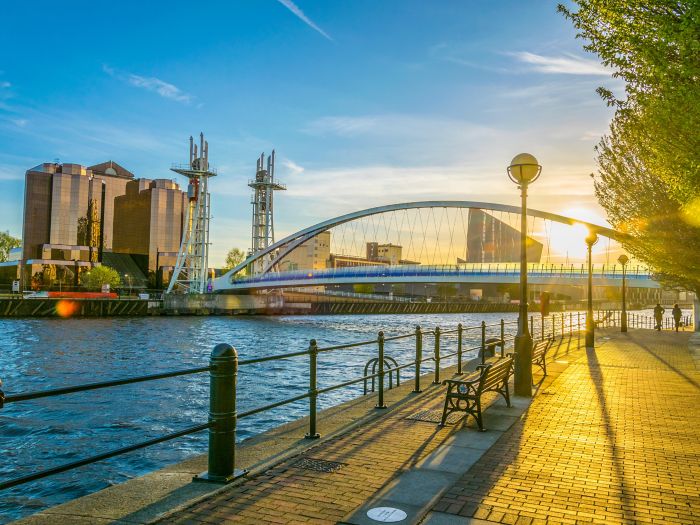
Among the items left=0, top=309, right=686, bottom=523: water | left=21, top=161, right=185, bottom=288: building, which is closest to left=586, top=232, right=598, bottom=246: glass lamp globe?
left=0, top=309, right=686, bottom=523: water

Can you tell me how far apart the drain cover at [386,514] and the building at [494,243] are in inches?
3492

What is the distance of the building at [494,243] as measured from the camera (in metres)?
98.2

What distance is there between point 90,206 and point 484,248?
80890mm

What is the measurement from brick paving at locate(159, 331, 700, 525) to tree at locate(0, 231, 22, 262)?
160951 millimetres

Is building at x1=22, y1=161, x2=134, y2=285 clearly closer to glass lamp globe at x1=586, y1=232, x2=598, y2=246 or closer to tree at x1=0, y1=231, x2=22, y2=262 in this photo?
tree at x1=0, y1=231, x2=22, y2=262

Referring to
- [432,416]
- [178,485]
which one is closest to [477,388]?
[432,416]

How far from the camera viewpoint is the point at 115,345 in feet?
120

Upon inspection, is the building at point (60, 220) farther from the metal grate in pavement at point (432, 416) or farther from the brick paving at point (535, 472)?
the brick paving at point (535, 472)

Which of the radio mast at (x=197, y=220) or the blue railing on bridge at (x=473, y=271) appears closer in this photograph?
the blue railing on bridge at (x=473, y=271)

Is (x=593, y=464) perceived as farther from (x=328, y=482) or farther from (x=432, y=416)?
(x=328, y=482)

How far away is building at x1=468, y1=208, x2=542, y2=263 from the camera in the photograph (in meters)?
98.2

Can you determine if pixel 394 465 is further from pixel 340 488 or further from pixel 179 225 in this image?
pixel 179 225

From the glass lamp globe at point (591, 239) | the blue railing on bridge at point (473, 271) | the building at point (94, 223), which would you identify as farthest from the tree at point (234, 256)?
the glass lamp globe at point (591, 239)

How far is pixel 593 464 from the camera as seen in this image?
6852 millimetres
